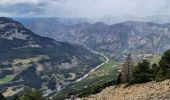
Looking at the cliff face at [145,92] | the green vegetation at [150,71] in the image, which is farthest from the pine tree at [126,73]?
the cliff face at [145,92]

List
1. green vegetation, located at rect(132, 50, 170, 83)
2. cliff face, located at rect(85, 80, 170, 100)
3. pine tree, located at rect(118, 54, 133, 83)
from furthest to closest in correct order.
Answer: pine tree, located at rect(118, 54, 133, 83), green vegetation, located at rect(132, 50, 170, 83), cliff face, located at rect(85, 80, 170, 100)

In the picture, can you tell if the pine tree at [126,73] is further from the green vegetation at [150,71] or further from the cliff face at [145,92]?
the cliff face at [145,92]

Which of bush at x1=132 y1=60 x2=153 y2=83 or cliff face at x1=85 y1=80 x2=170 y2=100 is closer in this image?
cliff face at x1=85 y1=80 x2=170 y2=100

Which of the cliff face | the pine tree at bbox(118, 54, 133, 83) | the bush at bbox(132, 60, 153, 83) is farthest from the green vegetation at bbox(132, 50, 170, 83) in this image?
the pine tree at bbox(118, 54, 133, 83)

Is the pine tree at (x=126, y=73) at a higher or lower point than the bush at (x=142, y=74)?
lower

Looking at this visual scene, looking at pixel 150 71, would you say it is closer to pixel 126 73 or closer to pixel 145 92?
pixel 126 73

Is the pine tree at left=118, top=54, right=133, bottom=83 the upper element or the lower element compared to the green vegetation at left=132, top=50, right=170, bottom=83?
lower

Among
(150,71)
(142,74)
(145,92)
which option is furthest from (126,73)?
(145,92)

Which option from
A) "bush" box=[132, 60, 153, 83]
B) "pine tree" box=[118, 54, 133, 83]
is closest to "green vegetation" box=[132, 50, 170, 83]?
"bush" box=[132, 60, 153, 83]

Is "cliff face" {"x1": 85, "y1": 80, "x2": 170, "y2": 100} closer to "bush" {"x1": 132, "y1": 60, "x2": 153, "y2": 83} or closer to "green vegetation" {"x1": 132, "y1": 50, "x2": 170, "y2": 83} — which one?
"bush" {"x1": 132, "y1": 60, "x2": 153, "y2": 83}

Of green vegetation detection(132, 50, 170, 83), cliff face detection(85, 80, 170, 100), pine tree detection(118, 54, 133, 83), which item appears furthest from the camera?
pine tree detection(118, 54, 133, 83)

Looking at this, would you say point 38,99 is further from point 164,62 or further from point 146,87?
point 146,87
